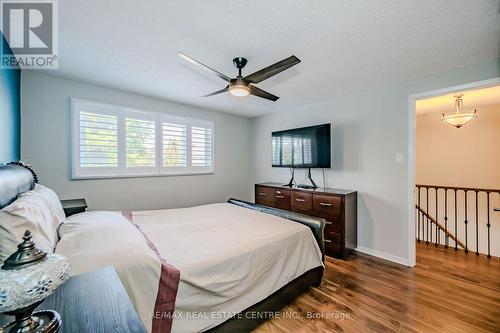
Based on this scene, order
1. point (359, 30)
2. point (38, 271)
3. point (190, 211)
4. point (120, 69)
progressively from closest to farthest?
point (38, 271), point (359, 30), point (120, 69), point (190, 211)

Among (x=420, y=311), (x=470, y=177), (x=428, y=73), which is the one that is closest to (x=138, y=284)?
(x=420, y=311)

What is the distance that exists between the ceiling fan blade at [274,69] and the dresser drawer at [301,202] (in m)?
2.08

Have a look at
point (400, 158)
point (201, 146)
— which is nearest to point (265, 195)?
point (201, 146)

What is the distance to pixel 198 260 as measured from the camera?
1.43 metres

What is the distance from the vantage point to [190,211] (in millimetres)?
2750

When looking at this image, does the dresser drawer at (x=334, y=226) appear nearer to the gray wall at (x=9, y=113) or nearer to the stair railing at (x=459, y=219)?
the stair railing at (x=459, y=219)

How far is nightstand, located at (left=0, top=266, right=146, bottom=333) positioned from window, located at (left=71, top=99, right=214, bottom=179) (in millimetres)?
2548

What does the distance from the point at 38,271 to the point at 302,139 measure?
3546 mm

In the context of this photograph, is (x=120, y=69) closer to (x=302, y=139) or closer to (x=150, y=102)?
(x=150, y=102)

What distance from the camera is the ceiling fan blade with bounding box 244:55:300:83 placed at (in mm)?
1755

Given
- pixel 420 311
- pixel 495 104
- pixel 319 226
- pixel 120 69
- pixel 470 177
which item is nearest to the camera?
pixel 420 311

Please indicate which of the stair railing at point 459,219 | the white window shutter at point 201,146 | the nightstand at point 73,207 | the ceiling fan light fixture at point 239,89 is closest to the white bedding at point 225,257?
the nightstand at point 73,207

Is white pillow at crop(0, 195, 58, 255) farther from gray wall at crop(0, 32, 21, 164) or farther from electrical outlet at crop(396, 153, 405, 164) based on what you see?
electrical outlet at crop(396, 153, 405, 164)

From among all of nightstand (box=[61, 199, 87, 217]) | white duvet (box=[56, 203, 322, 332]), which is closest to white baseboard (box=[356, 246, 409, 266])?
white duvet (box=[56, 203, 322, 332])
